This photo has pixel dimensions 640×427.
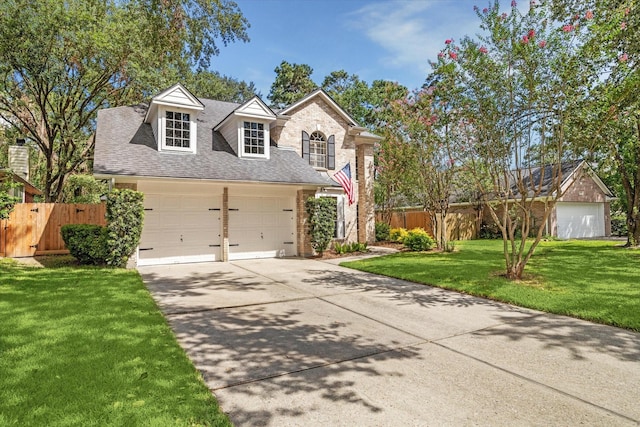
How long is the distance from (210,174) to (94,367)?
28.9ft

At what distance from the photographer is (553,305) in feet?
21.4

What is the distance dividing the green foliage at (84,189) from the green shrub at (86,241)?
1186 centimetres

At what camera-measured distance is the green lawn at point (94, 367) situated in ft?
9.59

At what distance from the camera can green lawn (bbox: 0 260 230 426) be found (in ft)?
9.59

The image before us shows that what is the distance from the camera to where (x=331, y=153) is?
17.0 metres

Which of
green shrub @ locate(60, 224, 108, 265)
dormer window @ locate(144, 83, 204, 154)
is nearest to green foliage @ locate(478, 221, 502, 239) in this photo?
dormer window @ locate(144, 83, 204, 154)

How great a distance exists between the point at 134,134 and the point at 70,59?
6.47m

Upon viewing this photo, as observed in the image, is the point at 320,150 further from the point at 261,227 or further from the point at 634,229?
the point at 634,229

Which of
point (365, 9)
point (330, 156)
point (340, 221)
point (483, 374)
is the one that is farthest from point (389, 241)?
point (483, 374)

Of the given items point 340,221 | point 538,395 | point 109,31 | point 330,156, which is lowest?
point 538,395

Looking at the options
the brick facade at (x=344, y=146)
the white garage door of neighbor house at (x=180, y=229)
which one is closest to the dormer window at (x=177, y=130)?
the white garage door of neighbor house at (x=180, y=229)

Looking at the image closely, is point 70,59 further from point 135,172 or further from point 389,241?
point 389,241

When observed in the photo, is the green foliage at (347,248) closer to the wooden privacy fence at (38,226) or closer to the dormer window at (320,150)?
A: the dormer window at (320,150)

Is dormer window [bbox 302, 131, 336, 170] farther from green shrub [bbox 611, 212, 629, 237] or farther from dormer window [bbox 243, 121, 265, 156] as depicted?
green shrub [bbox 611, 212, 629, 237]
